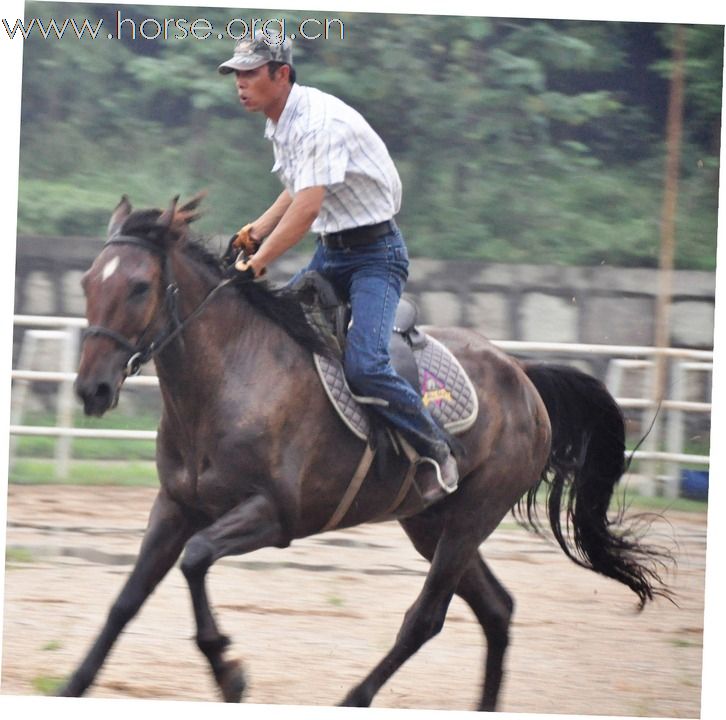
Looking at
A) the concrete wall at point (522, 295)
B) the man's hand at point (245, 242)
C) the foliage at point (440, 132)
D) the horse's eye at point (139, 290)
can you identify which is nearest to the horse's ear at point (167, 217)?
the horse's eye at point (139, 290)

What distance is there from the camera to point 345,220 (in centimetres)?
454

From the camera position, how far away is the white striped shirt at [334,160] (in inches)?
169

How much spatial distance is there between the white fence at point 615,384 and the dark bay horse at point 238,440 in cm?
339

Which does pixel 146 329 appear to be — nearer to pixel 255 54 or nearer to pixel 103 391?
pixel 103 391

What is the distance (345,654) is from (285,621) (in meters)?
0.50

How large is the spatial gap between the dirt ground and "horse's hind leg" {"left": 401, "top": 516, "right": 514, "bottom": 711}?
13 centimetres

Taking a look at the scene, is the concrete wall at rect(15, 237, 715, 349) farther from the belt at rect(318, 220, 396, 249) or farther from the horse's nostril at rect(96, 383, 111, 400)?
the horse's nostril at rect(96, 383, 111, 400)

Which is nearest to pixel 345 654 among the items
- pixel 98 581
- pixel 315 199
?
pixel 98 581

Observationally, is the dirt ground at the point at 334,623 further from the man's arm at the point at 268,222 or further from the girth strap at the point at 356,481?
the man's arm at the point at 268,222

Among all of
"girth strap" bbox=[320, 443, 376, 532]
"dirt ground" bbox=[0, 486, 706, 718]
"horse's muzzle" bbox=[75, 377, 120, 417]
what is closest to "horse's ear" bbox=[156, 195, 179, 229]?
"horse's muzzle" bbox=[75, 377, 120, 417]

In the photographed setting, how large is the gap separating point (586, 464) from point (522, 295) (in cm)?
396

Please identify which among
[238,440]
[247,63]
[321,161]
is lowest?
[238,440]

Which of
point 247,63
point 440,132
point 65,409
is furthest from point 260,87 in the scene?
point 440,132

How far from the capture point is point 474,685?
5266 millimetres
